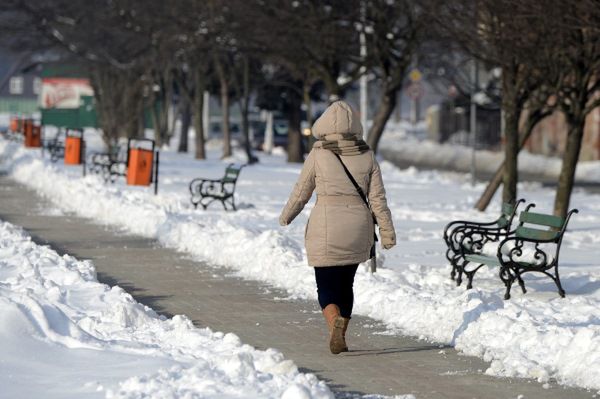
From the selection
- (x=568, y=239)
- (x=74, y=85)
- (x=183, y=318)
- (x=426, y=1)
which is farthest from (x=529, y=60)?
(x=74, y=85)

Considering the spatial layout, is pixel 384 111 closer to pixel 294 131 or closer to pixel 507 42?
pixel 507 42

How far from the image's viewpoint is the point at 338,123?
1078 centimetres

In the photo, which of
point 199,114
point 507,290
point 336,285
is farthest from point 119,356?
point 199,114

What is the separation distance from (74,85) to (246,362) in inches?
3347

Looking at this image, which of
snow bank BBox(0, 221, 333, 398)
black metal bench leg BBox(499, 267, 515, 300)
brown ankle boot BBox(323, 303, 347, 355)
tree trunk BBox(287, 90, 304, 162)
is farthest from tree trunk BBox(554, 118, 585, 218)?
tree trunk BBox(287, 90, 304, 162)

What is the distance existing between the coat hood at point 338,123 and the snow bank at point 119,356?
1566 mm

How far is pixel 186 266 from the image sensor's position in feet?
56.0

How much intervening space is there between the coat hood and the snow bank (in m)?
1.57

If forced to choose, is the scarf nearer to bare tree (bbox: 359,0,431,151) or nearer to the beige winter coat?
the beige winter coat

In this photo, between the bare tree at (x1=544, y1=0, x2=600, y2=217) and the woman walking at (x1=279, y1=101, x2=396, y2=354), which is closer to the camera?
the woman walking at (x1=279, y1=101, x2=396, y2=354)

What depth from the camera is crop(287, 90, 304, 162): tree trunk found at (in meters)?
58.0

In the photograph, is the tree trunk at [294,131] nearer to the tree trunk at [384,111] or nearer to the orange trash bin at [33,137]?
the orange trash bin at [33,137]

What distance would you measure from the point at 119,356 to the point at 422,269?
722cm

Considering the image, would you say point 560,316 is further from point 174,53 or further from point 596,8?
point 174,53
